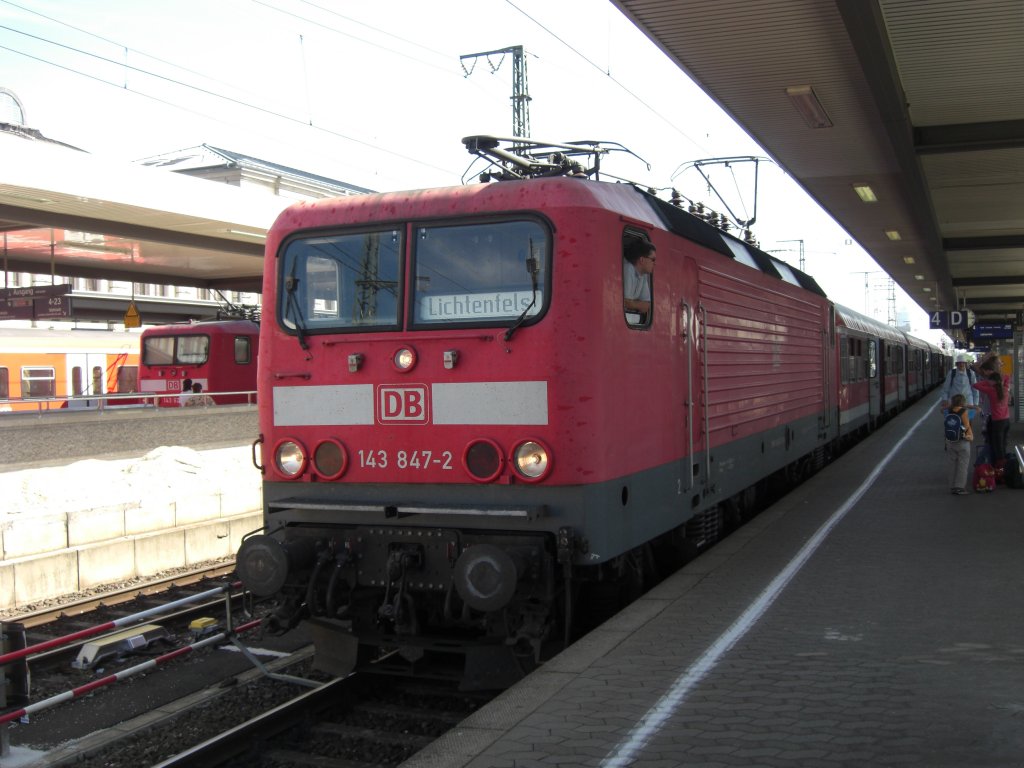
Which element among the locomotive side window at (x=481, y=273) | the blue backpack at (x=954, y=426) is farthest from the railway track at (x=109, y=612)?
the blue backpack at (x=954, y=426)

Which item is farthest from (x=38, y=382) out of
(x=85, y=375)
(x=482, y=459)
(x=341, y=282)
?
(x=482, y=459)

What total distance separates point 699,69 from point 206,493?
844 centimetres

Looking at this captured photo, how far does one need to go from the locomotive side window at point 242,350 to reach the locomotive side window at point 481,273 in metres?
20.8

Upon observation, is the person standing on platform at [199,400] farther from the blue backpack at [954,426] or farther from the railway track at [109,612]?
the blue backpack at [954,426]

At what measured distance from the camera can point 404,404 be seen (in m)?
6.29

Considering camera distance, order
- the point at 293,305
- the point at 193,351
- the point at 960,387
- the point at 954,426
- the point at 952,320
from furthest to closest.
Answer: the point at 193,351, the point at 952,320, the point at 960,387, the point at 954,426, the point at 293,305

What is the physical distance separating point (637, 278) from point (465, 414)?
4.82 ft

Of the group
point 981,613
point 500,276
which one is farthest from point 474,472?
point 981,613

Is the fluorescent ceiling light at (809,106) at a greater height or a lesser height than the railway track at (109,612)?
greater

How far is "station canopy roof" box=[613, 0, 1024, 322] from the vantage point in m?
8.98

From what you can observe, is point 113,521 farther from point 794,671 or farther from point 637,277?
point 794,671

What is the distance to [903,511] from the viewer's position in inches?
428

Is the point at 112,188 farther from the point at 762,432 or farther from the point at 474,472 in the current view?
the point at 474,472

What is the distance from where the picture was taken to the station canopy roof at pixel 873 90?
8.98 meters
